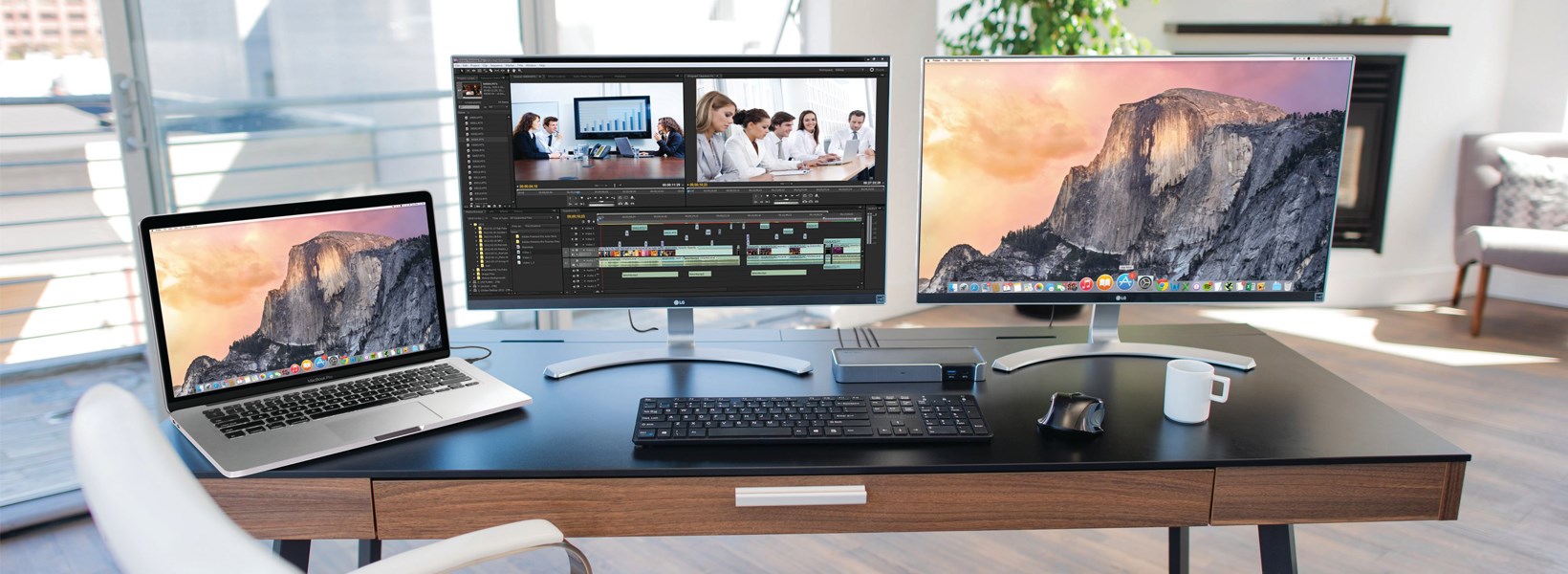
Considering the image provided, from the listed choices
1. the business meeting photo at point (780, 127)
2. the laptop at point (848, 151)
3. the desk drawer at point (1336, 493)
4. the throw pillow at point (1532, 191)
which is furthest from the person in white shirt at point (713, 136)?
the throw pillow at point (1532, 191)

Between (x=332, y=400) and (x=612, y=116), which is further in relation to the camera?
(x=612, y=116)

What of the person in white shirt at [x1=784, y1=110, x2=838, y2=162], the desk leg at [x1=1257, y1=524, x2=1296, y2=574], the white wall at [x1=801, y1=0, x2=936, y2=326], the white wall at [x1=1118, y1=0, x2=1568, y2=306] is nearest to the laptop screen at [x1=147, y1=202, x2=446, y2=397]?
the person in white shirt at [x1=784, y1=110, x2=838, y2=162]

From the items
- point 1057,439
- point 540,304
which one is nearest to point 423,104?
point 540,304

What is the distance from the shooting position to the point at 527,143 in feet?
5.34

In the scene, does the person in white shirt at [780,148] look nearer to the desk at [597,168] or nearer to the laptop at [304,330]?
the desk at [597,168]

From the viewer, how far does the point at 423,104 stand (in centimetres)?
338

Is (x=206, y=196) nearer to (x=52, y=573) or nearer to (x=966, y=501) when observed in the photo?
(x=52, y=573)

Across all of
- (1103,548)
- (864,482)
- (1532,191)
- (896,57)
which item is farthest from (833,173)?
(1532,191)

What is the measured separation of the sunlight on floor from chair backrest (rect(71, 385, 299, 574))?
3842 mm

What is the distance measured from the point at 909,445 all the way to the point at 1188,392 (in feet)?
1.30

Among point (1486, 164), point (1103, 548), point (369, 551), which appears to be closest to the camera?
point (369, 551)

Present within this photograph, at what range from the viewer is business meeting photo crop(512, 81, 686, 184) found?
1.61 meters

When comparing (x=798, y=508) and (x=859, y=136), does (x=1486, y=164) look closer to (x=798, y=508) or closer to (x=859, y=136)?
(x=859, y=136)

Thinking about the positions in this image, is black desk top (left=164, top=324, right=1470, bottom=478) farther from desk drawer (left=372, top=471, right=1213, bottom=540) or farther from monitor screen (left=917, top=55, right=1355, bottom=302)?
monitor screen (left=917, top=55, right=1355, bottom=302)
